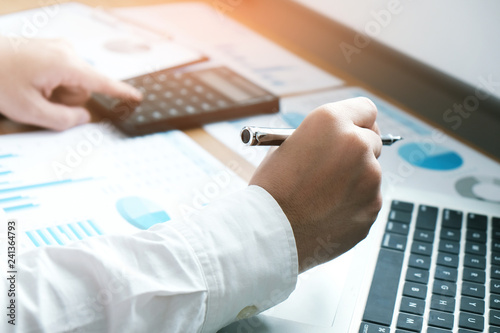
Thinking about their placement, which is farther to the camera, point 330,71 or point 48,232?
point 330,71

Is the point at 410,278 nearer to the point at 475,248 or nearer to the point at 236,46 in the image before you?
the point at 475,248

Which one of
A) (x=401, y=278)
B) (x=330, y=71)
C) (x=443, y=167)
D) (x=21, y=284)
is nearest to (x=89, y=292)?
(x=21, y=284)

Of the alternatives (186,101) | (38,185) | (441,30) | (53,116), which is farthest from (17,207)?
(441,30)

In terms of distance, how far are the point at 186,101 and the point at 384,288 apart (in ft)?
1.26

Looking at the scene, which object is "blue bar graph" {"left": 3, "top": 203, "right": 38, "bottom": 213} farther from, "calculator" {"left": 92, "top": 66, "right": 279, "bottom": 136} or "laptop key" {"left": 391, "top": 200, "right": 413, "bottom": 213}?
"laptop key" {"left": 391, "top": 200, "right": 413, "bottom": 213}

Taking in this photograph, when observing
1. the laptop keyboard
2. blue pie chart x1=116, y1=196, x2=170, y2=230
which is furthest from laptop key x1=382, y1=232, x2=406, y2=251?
blue pie chart x1=116, y1=196, x2=170, y2=230

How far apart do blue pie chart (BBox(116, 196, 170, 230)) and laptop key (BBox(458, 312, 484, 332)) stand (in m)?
0.28

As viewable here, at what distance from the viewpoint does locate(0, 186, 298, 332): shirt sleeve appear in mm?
403

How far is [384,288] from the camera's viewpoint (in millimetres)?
505

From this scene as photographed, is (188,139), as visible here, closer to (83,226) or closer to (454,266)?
(83,226)

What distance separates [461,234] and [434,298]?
0.11m

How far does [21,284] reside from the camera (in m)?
0.42

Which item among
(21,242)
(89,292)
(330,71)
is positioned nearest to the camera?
(89,292)

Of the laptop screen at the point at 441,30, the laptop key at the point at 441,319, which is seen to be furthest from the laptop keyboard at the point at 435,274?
the laptop screen at the point at 441,30
